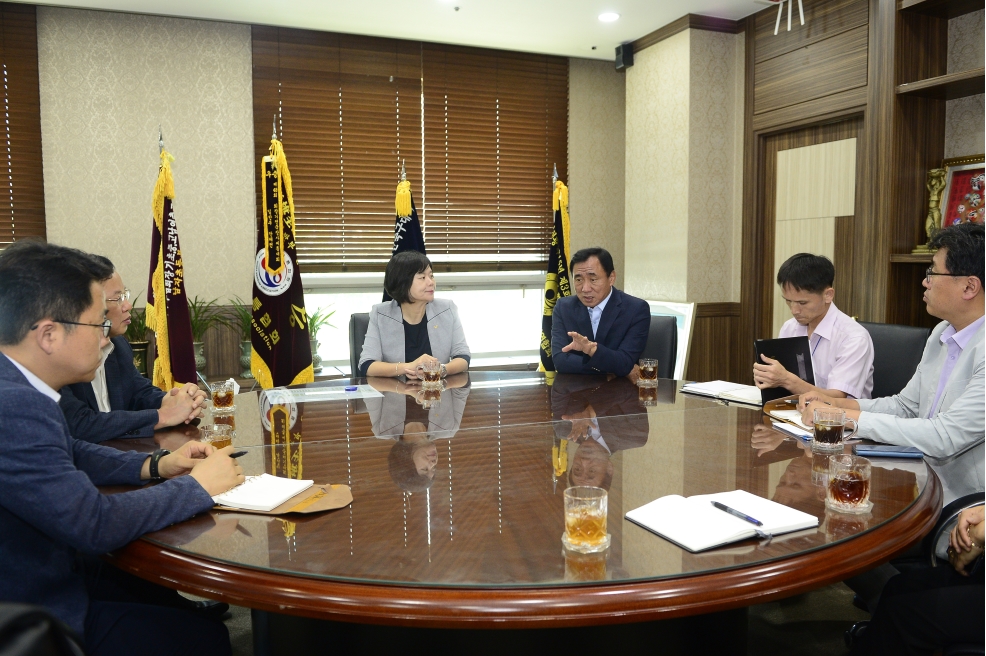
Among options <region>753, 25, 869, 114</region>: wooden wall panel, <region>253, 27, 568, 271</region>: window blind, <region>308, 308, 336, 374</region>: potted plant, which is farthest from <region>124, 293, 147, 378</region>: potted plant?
<region>753, 25, 869, 114</region>: wooden wall panel

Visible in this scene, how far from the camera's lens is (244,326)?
463 cm

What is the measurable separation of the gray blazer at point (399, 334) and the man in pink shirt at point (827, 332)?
1.41m

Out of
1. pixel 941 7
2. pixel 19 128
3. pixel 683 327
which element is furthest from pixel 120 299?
pixel 941 7

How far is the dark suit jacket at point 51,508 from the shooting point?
46.7 inches

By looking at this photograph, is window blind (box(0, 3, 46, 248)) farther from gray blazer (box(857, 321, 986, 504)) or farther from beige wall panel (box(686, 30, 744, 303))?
gray blazer (box(857, 321, 986, 504))

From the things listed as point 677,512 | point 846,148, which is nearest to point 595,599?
point 677,512

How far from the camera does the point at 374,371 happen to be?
305cm

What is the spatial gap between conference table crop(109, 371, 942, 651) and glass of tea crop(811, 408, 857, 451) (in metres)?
0.05

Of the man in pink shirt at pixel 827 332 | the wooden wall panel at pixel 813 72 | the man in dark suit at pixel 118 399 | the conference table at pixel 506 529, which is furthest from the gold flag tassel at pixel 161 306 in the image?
the wooden wall panel at pixel 813 72

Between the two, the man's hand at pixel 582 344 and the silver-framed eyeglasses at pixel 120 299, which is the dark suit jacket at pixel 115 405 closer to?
the silver-framed eyeglasses at pixel 120 299

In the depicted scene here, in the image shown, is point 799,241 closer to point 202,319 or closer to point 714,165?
point 714,165

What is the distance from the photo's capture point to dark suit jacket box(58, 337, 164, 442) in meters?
1.95

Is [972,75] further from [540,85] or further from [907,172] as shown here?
[540,85]

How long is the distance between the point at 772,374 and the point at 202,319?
11.8ft
